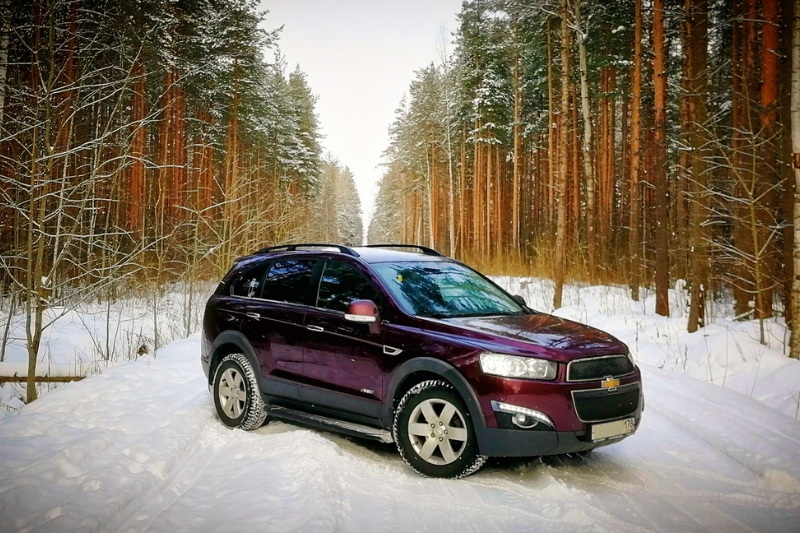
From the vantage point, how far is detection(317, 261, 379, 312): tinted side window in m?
5.42

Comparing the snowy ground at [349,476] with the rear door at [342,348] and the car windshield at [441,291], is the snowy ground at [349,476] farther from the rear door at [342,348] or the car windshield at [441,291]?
the car windshield at [441,291]

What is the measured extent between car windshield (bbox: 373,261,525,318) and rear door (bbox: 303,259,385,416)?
0.25 meters

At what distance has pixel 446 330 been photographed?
466 centimetres

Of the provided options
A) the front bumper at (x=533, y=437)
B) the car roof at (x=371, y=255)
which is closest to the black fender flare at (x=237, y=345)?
the car roof at (x=371, y=255)

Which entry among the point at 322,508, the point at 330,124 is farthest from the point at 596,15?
the point at 330,124

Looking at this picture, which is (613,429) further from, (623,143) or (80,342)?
(623,143)

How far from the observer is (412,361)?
4672mm

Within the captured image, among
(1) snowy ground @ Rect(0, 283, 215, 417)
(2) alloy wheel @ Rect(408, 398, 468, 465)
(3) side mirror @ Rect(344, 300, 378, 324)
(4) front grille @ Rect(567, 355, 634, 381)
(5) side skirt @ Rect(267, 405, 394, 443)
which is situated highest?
(3) side mirror @ Rect(344, 300, 378, 324)

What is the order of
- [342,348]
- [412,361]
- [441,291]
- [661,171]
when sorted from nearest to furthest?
[412,361] < [342,348] < [441,291] < [661,171]

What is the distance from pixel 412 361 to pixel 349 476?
3.45 feet

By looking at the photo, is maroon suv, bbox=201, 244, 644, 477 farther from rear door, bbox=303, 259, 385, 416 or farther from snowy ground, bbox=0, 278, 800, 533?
snowy ground, bbox=0, 278, 800, 533

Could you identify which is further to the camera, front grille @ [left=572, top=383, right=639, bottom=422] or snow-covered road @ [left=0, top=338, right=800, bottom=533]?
front grille @ [left=572, top=383, right=639, bottom=422]

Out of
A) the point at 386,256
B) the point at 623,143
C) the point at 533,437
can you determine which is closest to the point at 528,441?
the point at 533,437

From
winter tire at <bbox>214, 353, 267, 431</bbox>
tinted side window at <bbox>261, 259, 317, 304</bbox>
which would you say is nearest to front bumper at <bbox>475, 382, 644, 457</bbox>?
tinted side window at <bbox>261, 259, 317, 304</bbox>
